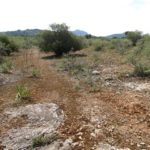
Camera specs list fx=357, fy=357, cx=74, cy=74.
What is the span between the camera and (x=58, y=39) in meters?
23.4

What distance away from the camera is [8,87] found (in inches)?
469

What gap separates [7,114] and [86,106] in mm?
1939

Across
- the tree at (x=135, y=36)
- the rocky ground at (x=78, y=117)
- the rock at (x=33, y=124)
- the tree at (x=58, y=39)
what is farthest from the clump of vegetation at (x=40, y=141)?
the tree at (x=135, y=36)

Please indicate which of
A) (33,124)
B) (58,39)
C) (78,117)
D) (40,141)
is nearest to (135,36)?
(58,39)

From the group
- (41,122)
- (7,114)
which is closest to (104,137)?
(41,122)

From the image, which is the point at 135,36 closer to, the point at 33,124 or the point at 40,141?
the point at 33,124

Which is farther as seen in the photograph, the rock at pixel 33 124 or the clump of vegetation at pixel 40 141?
the rock at pixel 33 124

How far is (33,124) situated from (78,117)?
1.01 meters

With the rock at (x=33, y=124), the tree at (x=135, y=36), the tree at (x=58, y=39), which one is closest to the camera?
the rock at (x=33, y=124)

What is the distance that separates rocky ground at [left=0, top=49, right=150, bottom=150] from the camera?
6.51 m

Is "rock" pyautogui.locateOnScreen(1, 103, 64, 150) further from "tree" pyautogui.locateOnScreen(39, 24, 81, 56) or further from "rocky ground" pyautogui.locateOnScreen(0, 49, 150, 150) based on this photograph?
"tree" pyautogui.locateOnScreen(39, 24, 81, 56)

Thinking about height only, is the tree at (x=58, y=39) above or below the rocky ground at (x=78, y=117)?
above

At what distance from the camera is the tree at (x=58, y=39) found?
2306cm

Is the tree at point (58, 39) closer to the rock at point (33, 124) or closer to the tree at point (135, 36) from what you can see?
the tree at point (135, 36)
